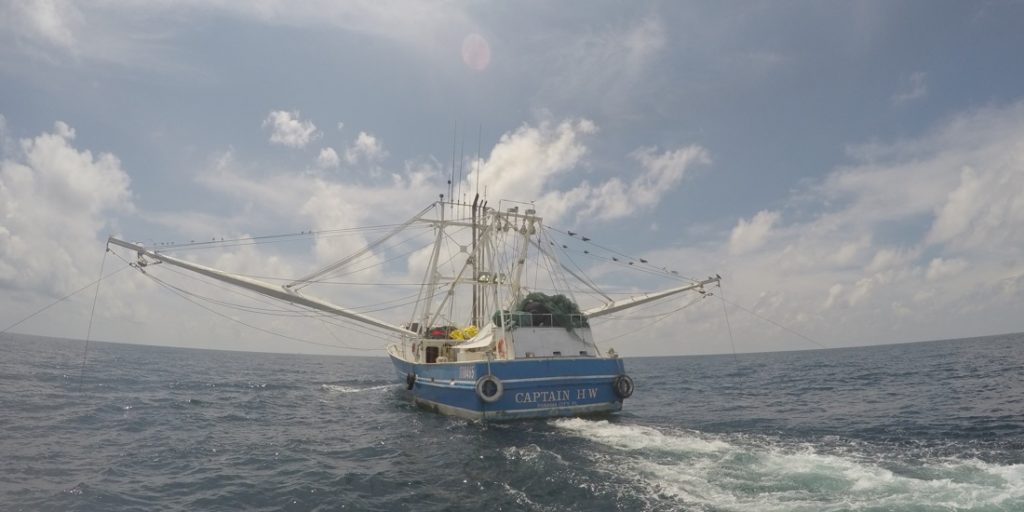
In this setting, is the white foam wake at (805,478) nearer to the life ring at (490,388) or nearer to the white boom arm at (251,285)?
the life ring at (490,388)

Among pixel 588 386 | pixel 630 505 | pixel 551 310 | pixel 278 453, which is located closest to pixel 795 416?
pixel 588 386


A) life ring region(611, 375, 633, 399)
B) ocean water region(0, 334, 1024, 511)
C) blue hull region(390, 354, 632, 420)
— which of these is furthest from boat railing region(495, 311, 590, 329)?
ocean water region(0, 334, 1024, 511)

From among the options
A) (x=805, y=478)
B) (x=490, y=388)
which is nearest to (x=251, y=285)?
(x=490, y=388)

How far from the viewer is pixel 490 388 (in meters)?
22.0

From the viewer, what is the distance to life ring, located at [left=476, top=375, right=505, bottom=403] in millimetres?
21812

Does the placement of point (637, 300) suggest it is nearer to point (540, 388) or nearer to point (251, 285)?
point (540, 388)

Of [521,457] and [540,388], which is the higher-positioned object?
[540,388]

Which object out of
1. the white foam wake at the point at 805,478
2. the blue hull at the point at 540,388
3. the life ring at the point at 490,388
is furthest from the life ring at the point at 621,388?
the white foam wake at the point at 805,478

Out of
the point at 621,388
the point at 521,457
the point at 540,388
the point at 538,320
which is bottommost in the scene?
the point at 521,457

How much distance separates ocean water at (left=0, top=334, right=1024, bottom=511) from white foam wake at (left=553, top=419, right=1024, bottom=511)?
6cm

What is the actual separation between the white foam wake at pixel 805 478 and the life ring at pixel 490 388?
6.41 m

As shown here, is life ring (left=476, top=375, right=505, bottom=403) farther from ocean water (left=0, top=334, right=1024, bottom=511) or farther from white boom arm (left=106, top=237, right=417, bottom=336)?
white boom arm (left=106, top=237, right=417, bottom=336)

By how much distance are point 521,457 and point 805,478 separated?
25.2 ft

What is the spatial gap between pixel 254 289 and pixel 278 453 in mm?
17522
